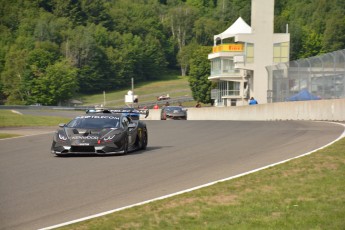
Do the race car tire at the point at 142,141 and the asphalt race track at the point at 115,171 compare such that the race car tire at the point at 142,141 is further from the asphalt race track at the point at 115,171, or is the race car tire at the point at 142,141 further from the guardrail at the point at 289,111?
the guardrail at the point at 289,111

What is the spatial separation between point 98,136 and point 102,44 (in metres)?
157

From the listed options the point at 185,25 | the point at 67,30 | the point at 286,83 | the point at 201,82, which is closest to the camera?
the point at 286,83

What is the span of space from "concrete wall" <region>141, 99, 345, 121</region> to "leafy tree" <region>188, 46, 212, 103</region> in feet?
227

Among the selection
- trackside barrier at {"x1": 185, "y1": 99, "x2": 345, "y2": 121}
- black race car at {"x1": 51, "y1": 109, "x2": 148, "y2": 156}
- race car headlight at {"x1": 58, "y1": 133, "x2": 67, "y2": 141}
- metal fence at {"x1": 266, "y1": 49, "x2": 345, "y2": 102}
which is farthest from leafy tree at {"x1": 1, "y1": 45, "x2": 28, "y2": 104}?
race car headlight at {"x1": 58, "y1": 133, "x2": 67, "y2": 141}

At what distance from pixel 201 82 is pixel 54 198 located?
383 ft

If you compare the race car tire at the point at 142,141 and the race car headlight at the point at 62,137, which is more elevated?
the race car headlight at the point at 62,137

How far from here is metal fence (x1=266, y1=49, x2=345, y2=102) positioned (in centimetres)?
3525

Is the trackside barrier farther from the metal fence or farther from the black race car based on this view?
the black race car

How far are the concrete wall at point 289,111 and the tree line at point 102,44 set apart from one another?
74.8 meters

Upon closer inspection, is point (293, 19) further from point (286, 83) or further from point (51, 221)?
point (51, 221)

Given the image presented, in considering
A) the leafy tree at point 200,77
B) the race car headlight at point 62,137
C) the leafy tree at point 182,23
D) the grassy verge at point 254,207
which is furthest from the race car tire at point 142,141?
the leafy tree at point 182,23

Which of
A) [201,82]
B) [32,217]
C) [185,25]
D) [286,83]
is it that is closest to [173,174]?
[32,217]

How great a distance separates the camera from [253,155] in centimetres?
1781

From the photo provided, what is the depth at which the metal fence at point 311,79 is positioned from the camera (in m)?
35.2
